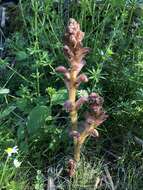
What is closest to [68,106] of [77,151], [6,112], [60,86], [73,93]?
[73,93]

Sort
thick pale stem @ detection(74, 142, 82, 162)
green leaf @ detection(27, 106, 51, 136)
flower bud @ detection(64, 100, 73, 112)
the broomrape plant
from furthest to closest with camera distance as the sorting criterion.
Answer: green leaf @ detection(27, 106, 51, 136), thick pale stem @ detection(74, 142, 82, 162), flower bud @ detection(64, 100, 73, 112), the broomrape plant

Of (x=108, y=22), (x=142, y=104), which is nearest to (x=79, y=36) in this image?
(x=142, y=104)

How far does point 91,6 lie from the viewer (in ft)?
10.3

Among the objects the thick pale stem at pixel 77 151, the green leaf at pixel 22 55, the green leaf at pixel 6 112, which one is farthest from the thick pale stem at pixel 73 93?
the green leaf at pixel 22 55

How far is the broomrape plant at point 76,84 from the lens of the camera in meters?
2.18

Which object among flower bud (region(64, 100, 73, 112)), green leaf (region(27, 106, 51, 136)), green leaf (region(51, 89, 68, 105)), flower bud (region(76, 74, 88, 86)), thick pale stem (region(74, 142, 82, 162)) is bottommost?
thick pale stem (region(74, 142, 82, 162))

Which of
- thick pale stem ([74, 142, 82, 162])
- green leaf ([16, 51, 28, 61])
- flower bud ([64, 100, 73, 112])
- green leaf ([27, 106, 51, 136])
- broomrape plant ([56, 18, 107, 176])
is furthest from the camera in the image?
green leaf ([16, 51, 28, 61])

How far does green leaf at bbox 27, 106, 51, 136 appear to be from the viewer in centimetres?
265

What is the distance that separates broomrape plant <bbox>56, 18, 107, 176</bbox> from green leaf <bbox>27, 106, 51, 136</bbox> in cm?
22

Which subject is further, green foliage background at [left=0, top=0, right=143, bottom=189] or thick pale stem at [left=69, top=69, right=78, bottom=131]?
green foliage background at [left=0, top=0, right=143, bottom=189]

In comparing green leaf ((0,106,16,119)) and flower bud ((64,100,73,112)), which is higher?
flower bud ((64,100,73,112))

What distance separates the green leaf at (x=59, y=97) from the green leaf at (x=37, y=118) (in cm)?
5

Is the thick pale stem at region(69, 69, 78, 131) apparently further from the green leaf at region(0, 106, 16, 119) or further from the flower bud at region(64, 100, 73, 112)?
the green leaf at region(0, 106, 16, 119)

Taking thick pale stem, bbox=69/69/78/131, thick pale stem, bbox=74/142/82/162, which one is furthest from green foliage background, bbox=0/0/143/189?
thick pale stem, bbox=69/69/78/131
